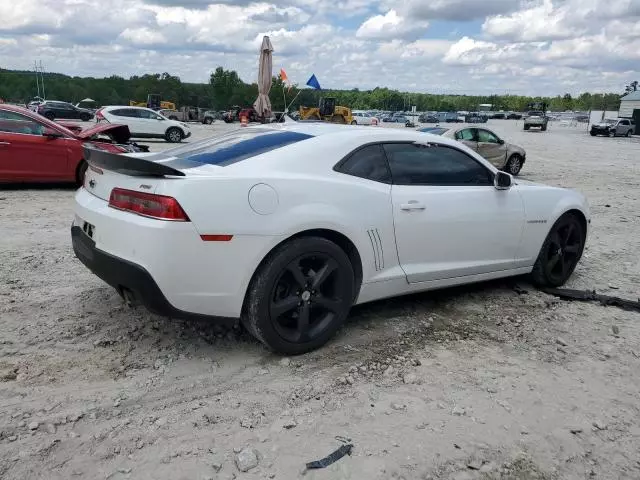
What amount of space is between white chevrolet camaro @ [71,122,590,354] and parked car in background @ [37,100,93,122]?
4101 cm

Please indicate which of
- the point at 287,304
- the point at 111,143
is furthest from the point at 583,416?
the point at 111,143

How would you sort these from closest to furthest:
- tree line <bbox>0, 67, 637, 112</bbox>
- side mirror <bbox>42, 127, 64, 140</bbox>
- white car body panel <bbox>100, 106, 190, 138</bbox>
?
1. side mirror <bbox>42, 127, 64, 140</bbox>
2. white car body panel <bbox>100, 106, 190, 138</bbox>
3. tree line <bbox>0, 67, 637, 112</bbox>

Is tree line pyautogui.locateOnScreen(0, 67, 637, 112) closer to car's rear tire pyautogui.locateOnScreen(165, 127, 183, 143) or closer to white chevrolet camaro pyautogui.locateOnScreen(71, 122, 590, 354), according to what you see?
car's rear tire pyautogui.locateOnScreen(165, 127, 183, 143)

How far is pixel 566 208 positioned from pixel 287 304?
10.0 feet

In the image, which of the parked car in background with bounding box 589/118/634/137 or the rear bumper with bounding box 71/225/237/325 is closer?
the rear bumper with bounding box 71/225/237/325

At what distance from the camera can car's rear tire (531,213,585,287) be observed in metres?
5.10

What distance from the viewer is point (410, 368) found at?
3.53m

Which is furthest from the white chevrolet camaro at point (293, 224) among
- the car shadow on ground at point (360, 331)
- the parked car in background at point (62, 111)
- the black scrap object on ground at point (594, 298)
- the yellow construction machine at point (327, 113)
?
the parked car in background at point (62, 111)

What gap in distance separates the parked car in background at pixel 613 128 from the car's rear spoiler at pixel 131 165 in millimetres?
48635

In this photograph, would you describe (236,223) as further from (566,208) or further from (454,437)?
(566,208)

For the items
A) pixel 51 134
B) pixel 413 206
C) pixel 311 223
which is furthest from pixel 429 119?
pixel 311 223

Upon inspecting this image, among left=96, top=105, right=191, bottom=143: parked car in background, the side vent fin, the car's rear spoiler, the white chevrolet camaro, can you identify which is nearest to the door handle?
the white chevrolet camaro

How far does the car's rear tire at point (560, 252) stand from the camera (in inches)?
201

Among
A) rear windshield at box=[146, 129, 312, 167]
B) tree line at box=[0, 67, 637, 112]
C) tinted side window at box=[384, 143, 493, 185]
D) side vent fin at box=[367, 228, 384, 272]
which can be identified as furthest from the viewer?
tree line at box=[0, 67, 637, 112]
